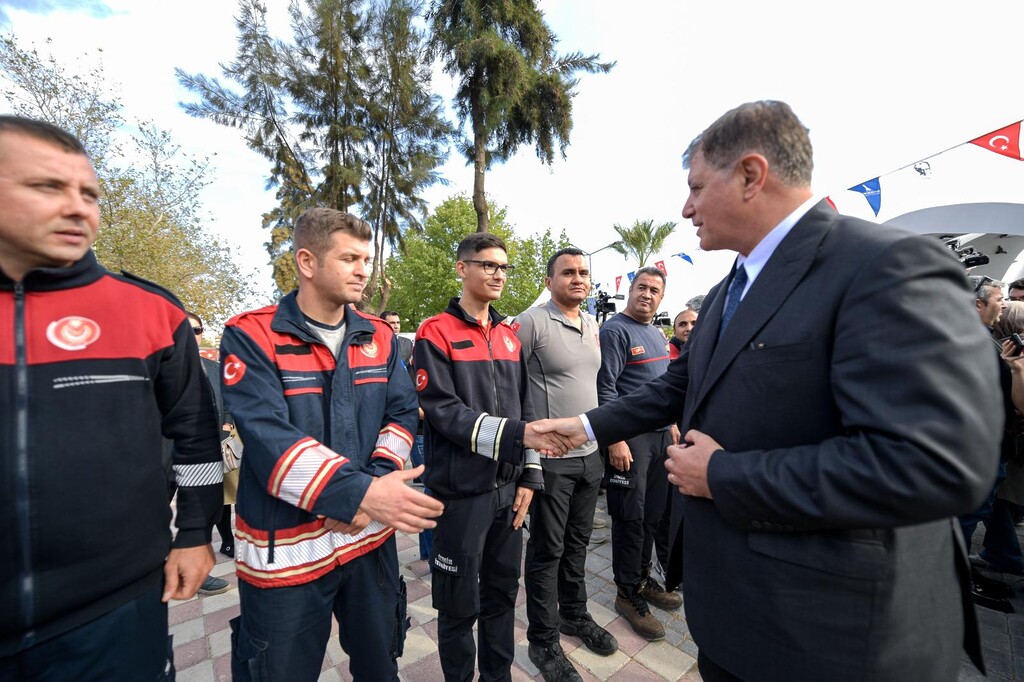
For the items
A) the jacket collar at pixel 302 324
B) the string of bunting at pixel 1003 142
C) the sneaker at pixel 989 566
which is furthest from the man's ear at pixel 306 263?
the string of bunting at pixel 1003 142

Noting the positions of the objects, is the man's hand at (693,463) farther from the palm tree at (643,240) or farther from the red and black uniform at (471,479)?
the palm tree at (643,240)

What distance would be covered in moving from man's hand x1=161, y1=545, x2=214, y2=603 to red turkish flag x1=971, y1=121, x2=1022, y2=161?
11.4m

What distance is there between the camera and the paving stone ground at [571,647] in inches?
108

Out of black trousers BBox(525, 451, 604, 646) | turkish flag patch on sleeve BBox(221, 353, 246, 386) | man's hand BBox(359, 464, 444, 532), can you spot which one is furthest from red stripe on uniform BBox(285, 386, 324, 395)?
black trousers BBox(525, 451, 604, 646)

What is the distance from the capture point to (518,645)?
303cm

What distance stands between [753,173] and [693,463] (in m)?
0.98

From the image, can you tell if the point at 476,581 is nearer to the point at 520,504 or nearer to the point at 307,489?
the point at 520,504

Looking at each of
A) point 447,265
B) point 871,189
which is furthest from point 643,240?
point 871,189

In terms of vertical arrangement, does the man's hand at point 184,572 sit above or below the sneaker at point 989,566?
above

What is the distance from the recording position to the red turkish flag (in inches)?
278

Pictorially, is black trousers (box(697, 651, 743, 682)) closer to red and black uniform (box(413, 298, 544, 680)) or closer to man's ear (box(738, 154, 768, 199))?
red and black uniform (box(413, 298, 544, 680))

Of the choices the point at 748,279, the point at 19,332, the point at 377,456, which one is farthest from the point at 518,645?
the point at 19,332

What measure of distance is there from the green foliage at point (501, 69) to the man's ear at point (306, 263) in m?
13.7

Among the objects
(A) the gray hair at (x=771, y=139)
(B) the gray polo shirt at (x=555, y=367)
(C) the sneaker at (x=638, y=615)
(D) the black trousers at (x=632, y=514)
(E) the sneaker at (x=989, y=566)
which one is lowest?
(E) the sneaker at (x=989, y=566)
